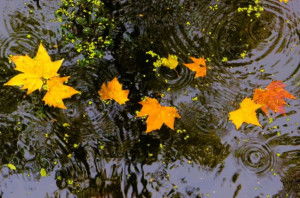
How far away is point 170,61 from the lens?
2.17 metres

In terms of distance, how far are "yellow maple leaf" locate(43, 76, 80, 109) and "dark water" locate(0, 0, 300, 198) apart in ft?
0.12

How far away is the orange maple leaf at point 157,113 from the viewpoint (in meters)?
2.01

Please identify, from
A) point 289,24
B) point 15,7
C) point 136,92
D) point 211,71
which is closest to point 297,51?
point 289,24

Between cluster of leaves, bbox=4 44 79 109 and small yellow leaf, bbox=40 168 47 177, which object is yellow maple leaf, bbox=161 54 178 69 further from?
small yellow leaf, bbox=40 168 47 177

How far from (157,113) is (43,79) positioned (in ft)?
2.13

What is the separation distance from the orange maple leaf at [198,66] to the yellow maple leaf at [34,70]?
754mm

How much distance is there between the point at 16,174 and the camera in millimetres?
1889

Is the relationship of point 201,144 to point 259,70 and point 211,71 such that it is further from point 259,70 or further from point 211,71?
point 259,70

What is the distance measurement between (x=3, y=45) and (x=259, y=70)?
151cm

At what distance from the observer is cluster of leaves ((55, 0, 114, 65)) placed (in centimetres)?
218

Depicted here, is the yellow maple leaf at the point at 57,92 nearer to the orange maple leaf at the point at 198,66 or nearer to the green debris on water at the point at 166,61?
the green debris on water at the point at 166,61

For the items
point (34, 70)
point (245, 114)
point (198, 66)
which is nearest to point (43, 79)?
point (34, 70)

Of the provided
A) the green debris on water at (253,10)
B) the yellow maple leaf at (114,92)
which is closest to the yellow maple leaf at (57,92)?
the yellow maple leaf at (114,92)

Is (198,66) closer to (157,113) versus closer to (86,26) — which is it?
(157,113)
